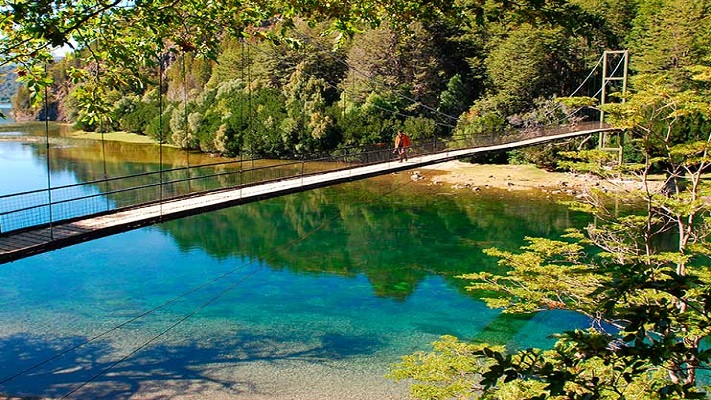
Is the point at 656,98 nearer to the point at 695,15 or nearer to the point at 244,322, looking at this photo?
the point at 244,322

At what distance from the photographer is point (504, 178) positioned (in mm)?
22859

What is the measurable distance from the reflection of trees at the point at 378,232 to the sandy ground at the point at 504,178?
184 centimetres

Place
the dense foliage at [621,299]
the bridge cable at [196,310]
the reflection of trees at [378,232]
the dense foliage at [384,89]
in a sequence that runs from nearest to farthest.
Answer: the dense foliage at [621,299] → the bridge cable at [196,310] → the reflection of trees at [378,232] → the dense foliage at [384,89]

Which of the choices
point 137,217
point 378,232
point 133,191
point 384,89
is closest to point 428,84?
point 384,89

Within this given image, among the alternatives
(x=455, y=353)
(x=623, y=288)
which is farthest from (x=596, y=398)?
(x=455, y=353)

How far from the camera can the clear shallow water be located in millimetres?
8078

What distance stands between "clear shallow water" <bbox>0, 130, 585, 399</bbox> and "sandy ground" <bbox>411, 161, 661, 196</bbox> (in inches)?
151

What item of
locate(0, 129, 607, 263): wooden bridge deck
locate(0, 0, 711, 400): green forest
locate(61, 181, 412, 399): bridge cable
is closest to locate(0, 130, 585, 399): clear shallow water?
locate(61, 181, 412, 399): bridge cable


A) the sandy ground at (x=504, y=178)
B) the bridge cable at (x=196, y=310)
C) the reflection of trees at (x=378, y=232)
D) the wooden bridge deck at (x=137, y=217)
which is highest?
the wooden bridge deck at (x=137, y=217)

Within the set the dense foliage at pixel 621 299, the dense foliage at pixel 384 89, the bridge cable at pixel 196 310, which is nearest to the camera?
the dense foliage at pixel 621 299

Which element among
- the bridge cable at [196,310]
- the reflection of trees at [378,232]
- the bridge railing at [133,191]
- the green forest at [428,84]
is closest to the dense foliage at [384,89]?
the green forest at [428,84]

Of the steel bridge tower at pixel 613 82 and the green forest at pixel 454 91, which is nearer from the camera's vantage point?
the green forest at pixel 454 91

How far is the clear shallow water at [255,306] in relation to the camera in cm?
808

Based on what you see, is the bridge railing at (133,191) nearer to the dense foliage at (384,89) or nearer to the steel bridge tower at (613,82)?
the steel bridge tower at (613,82)
